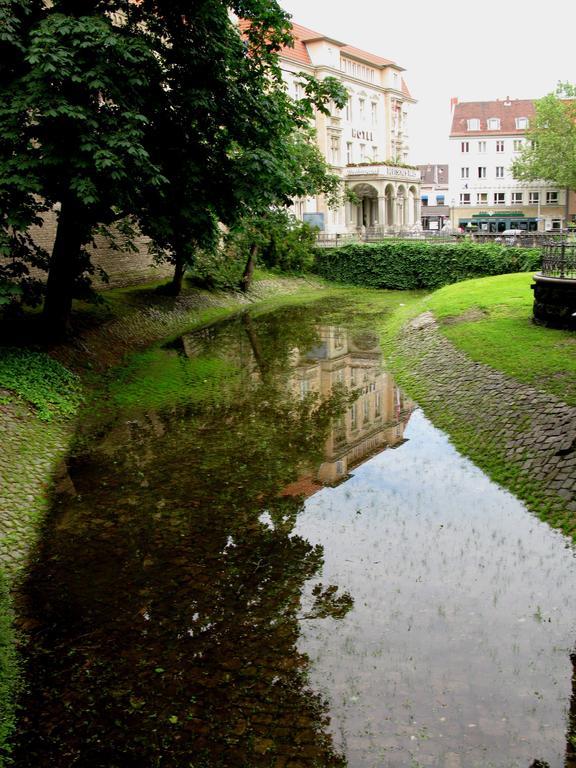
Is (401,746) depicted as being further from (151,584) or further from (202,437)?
(202,437)

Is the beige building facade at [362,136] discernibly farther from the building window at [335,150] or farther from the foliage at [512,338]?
the foliage at [512,338]

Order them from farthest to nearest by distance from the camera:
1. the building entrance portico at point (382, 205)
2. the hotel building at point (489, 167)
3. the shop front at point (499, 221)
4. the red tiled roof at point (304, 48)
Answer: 1. the hotel building at point (489, 167)
2. the shop front at point (499, 221)
3. the building entrance portico at point (382, 205)
4. the red tiled roof at point (304, 48)

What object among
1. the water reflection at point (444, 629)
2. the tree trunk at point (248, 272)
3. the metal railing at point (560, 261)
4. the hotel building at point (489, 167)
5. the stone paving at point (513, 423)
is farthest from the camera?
the hotel building at point (489, 167)

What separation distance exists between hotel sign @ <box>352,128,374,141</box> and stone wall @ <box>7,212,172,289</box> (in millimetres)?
41756

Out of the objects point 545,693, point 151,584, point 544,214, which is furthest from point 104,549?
point 544,214

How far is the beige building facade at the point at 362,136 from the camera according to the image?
63062 mm

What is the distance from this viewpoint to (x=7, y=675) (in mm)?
7301

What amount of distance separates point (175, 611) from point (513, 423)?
8.15 m

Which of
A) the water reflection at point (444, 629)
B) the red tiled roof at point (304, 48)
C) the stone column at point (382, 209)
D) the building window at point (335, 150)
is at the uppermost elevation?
the red tiled roof at point (304, 48)

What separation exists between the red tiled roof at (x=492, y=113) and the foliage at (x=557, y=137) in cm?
1496

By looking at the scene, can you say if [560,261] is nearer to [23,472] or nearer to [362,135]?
[23,472]

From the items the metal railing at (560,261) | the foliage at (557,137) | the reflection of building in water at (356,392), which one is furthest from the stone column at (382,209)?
the metal railing at (560,261)

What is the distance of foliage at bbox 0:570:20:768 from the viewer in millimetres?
6426

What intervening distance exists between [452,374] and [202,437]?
23.7 ft
